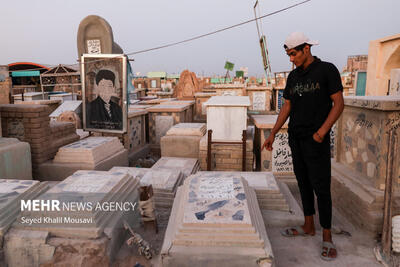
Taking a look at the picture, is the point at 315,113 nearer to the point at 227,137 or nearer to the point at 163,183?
the point at 163,183

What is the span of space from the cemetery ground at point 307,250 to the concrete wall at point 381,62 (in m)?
10.2

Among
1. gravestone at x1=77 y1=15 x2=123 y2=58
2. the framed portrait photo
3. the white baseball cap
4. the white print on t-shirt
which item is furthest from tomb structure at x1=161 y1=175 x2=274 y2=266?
gravestone at x1=77 y1=15 x2=123 y2=58

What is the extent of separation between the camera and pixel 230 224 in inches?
88.0

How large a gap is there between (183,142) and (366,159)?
3.72m

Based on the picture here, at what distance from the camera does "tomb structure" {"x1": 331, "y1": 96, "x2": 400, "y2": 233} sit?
9.66 feet

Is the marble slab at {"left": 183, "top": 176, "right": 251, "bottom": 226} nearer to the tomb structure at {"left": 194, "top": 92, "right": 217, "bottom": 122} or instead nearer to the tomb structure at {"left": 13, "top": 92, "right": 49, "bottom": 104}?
the tomb structure at {"left": 194, "top": 92, "right": 217, "bottom": 122}

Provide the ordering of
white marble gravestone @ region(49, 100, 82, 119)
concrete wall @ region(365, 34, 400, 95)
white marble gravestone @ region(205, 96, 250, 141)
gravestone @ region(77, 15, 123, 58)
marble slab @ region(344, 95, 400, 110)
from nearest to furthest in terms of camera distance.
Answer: marble slab @ region(344, 95, 400, 110), white marble gravestone @ region(205, 96, 250, 141), gravestone @ region(77, 15, 123, 58), white marble gravestone @ region(49, 100, 82, 119), concrete wall @ region(365, 34, 400, 95)

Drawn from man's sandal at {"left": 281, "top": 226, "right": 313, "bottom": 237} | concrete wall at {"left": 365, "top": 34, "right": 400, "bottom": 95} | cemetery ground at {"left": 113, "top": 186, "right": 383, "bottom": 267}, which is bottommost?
cemetery ground at {"left": 113, "top": 186, "right": 383, "bottom": 267}

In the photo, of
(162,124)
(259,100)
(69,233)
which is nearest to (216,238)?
(69,233)

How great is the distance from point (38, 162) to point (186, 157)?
2872mm

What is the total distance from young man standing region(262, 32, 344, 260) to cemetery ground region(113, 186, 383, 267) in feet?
0.42

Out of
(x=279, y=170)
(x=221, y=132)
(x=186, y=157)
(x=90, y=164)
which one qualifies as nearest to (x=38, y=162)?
(x=90, y=164)

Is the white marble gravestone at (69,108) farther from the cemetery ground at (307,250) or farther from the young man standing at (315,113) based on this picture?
the young man standing at (315,113)

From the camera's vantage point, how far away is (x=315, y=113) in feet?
8.21
